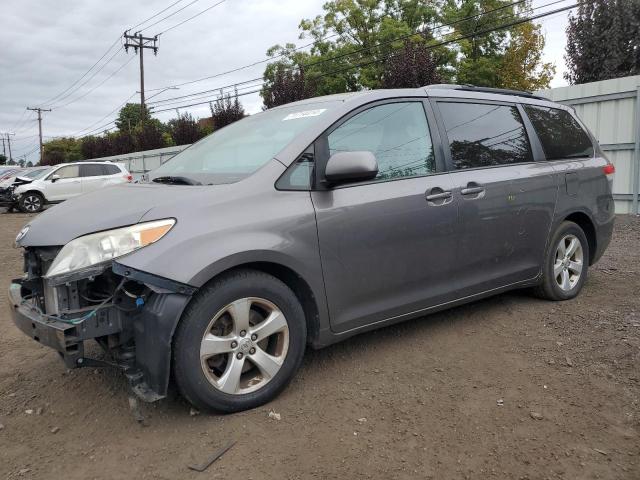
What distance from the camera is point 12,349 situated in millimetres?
3984

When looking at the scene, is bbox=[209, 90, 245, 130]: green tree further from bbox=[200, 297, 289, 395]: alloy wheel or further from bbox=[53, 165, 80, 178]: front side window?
bbox=[200, 297, 289, 395]: alloy wheel

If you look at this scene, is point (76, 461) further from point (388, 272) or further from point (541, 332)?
point (541, 332)

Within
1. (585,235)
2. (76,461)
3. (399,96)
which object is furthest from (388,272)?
(585,235)

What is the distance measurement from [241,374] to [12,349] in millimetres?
2201

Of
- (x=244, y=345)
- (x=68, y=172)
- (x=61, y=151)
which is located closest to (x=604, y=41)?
(x=68, y=172)

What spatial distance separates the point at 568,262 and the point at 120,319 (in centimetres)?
378

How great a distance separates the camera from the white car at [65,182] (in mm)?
18250

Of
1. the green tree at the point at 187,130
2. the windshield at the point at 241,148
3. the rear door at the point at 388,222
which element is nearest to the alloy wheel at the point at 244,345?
the rear door at the point at 388,222

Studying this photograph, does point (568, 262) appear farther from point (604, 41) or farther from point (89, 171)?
point (604, 41)

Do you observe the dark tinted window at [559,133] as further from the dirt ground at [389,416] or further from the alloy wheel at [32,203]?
the alloy wheel at [32,203]

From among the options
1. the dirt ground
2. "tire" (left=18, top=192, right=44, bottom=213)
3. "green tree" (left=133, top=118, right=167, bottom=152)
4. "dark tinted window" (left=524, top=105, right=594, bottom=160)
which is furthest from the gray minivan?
"green tree" (left=133, top=118, right=167, bottom=152)

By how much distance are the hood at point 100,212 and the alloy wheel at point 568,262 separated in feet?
10.4

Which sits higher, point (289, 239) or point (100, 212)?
point (100, 212)

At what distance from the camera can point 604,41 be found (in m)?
27.9
